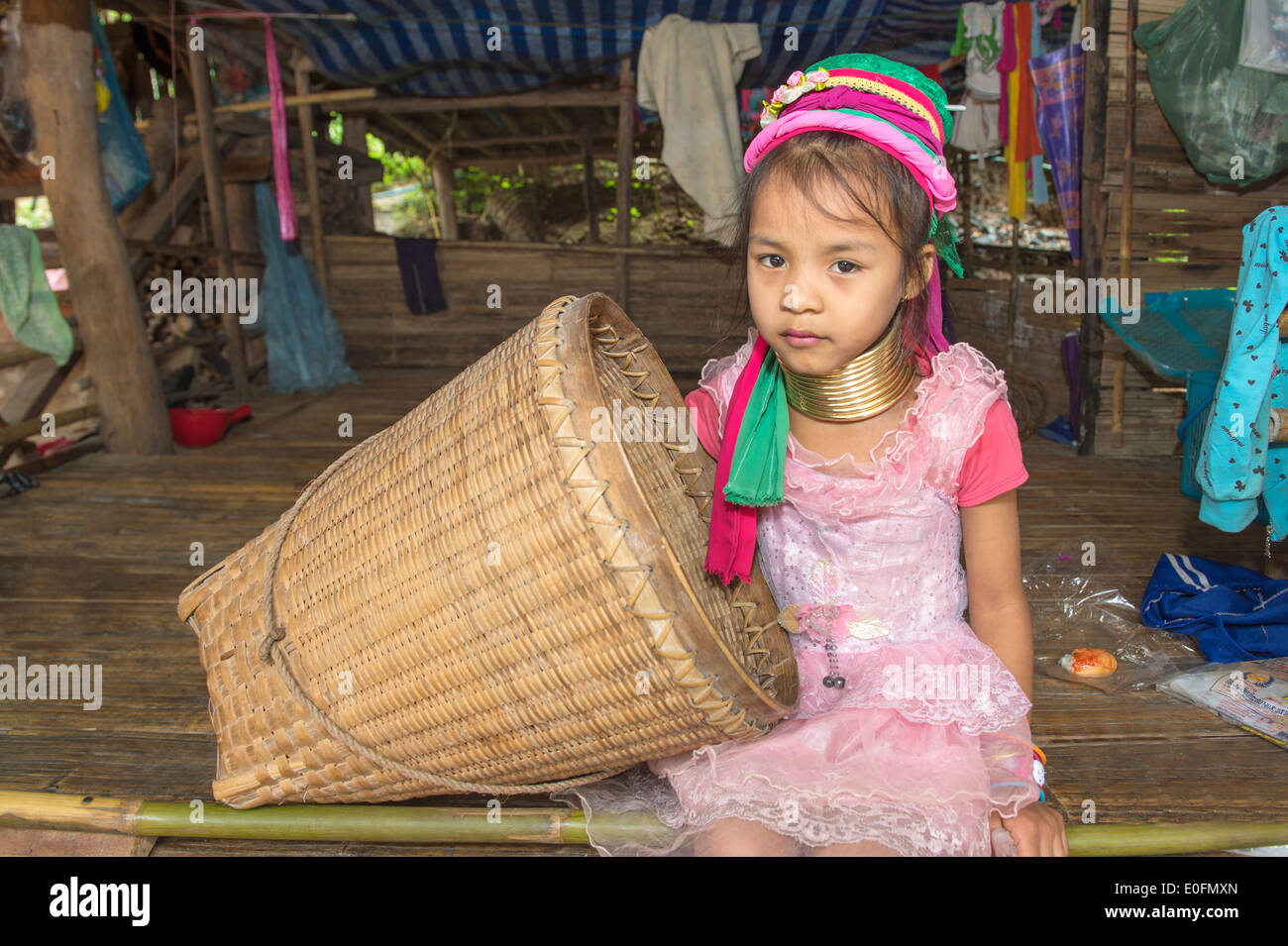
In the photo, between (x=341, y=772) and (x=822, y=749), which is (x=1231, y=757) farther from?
(x=341, y=772)

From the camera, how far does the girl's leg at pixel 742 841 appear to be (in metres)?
1.32

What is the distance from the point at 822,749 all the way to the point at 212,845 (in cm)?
107

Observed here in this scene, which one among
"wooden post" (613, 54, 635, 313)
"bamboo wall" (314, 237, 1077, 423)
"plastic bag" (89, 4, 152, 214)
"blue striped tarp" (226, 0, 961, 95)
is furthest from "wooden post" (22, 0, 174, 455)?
"bamboo wall" (314, 237, 1077, 423)

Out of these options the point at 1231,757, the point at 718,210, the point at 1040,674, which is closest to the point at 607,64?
the point at 718,210

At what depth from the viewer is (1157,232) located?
4340mm

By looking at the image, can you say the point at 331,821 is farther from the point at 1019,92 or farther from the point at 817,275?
the point at 1019,92

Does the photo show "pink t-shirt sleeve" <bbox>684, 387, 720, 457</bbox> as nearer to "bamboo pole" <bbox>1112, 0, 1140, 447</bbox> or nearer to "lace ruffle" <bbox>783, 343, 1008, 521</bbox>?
"lace ruffle" <bbox>783, 343, 1008, 521</bbox>

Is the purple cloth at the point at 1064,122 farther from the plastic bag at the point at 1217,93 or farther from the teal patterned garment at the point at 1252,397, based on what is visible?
the teal patterned garment at the point at 1252,397

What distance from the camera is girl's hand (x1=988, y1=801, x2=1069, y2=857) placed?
1.31 meters

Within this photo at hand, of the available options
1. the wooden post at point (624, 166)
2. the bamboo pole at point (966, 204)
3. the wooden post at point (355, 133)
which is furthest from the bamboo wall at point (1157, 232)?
the wooden post at point (355, 133)

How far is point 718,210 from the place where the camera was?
6.12 meters

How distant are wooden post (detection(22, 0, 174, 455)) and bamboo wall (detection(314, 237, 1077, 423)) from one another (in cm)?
312

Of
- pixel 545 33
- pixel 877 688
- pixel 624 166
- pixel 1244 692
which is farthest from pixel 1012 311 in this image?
pixel 877 688

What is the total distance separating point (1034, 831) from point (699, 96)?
5434mm
